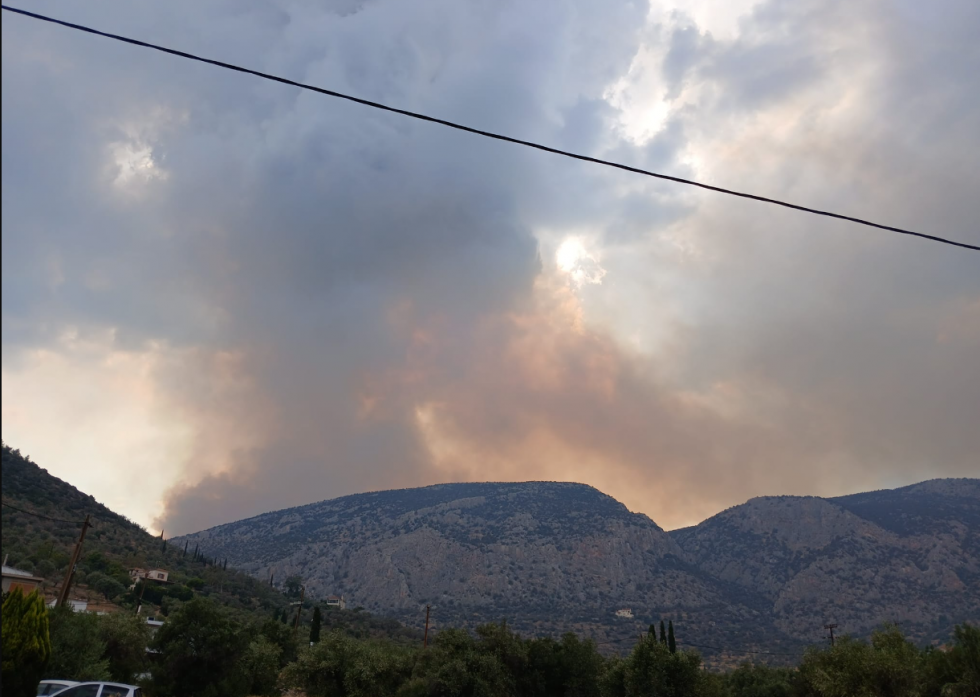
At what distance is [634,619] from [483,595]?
3779 centimetres

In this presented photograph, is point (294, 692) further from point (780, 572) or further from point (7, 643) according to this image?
point (780, 572)

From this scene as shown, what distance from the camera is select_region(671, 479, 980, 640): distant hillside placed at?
13650 cm

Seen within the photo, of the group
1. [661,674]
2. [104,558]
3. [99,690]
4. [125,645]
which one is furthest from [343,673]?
[104,558]

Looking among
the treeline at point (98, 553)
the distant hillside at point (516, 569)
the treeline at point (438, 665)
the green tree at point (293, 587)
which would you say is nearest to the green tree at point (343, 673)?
the treeline at point (438, 665)

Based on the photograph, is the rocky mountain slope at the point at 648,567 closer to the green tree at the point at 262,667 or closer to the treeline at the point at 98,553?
the treeline at the point at 98,553

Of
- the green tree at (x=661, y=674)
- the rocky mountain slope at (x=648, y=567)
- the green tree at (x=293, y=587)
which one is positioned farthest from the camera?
the rocky mountain slope at (x=648, y=567)

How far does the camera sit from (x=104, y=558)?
275ft

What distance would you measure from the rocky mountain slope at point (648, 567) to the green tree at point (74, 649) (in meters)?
103

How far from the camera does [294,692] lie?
51.6 meters

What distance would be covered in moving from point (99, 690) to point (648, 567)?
541 ft

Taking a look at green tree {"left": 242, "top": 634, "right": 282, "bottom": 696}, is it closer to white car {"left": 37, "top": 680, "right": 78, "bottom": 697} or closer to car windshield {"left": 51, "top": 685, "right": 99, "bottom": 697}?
white car {"left": 37, "top": 680, "right": 78, "bottom": 697}

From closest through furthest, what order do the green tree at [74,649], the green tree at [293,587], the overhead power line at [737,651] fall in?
the green tree at [74,649]
the overhead power line at [737,651]
the green tree at [293,587]

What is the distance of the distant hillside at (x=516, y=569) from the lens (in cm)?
13750

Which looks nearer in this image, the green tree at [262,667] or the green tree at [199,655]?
the green tree at [199,655]
